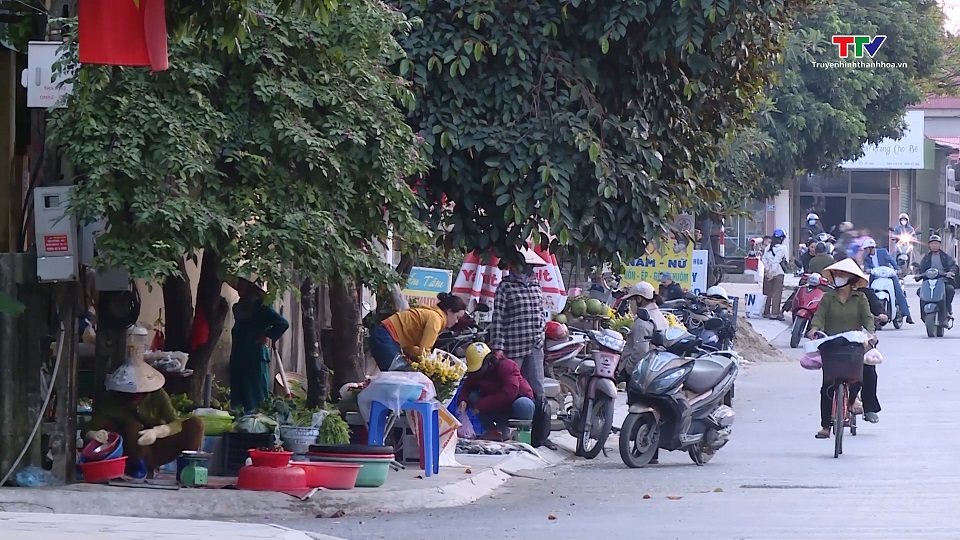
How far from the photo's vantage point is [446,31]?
11.5m

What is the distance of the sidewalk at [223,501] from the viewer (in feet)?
30.5

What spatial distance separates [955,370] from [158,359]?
13.4 meters

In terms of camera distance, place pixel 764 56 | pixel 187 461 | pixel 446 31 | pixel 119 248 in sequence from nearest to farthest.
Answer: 1. pixel 119 248
2. pixel 187 461
3. pixel 446 31
4. pixel 764 56

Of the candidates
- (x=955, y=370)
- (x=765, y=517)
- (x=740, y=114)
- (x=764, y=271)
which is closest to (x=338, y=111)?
(x=765, y=517)

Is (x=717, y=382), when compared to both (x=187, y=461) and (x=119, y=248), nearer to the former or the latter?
(x=187, y=461)

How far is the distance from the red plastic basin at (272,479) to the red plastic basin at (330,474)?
5.0 inches

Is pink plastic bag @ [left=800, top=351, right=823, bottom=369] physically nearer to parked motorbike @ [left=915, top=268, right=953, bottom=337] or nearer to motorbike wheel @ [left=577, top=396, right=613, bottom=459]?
motorbike wheel @ [left=577, top=396, right=613, bottom=459]

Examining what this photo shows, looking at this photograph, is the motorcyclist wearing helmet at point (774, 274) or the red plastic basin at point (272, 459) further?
the motorcyclist wearing helmet at point (774, 274)

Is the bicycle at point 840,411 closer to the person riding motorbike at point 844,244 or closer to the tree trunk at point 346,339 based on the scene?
the tree trunk at point 346,339

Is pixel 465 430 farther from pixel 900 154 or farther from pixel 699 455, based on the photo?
pixel 900 154

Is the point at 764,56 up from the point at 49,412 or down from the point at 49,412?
up

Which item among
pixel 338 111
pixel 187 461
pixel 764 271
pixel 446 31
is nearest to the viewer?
pixel 338 111

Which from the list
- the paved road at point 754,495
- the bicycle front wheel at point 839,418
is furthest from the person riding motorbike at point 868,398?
the bicycle front wheel at point 839,418

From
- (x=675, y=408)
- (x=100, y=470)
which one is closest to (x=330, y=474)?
(x=100, y=470)
